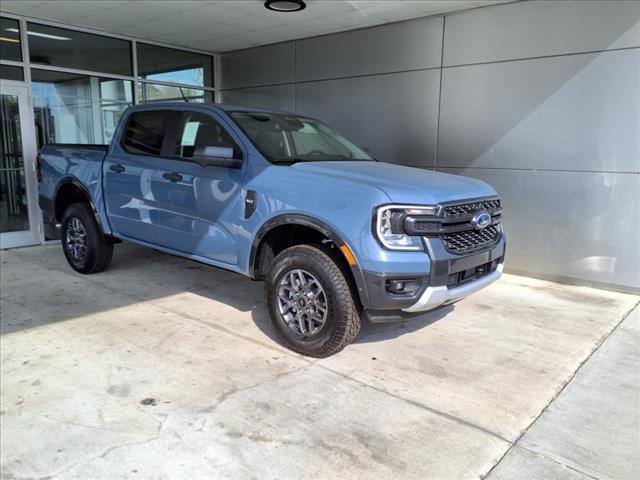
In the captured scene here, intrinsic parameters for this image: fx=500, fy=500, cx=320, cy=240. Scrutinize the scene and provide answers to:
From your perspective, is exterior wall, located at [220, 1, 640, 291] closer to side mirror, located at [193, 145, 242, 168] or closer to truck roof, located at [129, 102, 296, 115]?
truck roof, located at [129, 102, 296, 115]

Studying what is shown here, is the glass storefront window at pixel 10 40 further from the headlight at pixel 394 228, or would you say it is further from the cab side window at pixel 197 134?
the headlight at pixel 394 228

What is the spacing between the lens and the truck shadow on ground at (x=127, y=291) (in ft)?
14.9

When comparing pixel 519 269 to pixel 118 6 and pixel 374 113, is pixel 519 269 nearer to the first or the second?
pixel 374 113

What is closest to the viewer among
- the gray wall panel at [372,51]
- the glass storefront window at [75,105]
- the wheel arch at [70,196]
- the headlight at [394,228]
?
the headlight at [394,228]

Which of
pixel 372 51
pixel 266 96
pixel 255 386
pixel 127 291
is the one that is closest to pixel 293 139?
pixel 255 386

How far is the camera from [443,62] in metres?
7.00

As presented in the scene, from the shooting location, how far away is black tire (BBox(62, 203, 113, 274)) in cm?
575

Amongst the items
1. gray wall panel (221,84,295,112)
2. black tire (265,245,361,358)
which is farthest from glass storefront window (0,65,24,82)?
black tire (265,245,361,358)

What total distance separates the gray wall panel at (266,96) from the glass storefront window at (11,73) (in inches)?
148

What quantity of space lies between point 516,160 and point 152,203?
178 inches

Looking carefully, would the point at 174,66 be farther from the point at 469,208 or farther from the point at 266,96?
the point at 469,208

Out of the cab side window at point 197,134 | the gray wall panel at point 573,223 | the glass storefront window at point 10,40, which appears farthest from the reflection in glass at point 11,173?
the gray wall panel at point 573,223

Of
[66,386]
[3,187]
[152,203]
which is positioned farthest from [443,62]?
[3,187]

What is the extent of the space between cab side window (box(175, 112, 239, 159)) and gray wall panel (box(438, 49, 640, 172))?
3.74 meters
